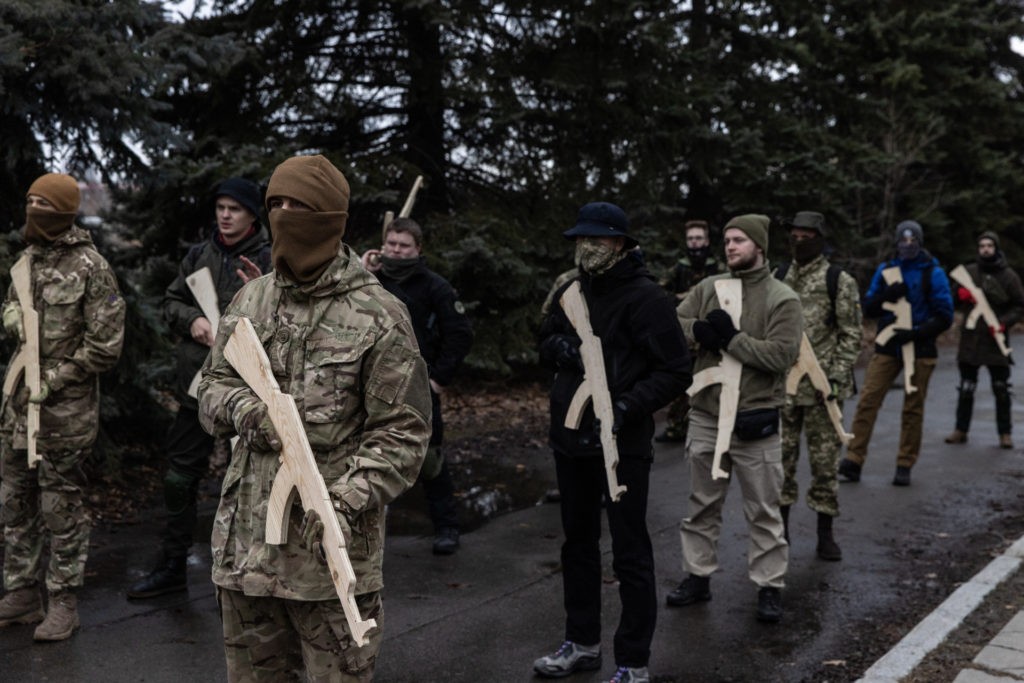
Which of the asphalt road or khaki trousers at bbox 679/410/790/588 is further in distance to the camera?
khaki trousers at bbox 679/410/790/588

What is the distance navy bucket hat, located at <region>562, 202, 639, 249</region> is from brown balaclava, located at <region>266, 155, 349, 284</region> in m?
1.79

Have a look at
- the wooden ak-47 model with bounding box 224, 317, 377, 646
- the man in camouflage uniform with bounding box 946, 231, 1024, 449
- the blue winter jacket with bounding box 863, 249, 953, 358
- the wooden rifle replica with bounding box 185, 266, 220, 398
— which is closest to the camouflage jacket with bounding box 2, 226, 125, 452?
the wooden rifle replica with bounding box 185, 266, 220, 398

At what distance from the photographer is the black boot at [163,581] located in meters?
5.82

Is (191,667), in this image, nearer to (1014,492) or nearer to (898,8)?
(1014,492)

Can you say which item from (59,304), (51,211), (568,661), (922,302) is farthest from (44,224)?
(922,302)

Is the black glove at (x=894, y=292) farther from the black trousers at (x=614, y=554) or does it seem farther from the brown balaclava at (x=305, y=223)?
the brown balaclava at (x=305, y=223)

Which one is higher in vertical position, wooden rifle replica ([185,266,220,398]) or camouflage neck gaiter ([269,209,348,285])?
camouflage neck gaiter ([269,209,348,285])

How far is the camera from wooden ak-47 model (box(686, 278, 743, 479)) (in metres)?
5.77

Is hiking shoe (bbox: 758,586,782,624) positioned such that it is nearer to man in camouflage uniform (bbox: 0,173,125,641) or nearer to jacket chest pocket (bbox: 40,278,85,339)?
man in camouflage uniform (bbox: 0,173,125,641)

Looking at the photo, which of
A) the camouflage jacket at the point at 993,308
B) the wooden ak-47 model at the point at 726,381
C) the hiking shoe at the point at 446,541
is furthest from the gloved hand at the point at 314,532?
the camouflage jacket at the point at 993,308

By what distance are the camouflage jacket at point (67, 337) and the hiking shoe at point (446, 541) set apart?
246cm

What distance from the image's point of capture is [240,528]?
10.0 ft

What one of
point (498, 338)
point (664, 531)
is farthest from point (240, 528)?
point (498, 338)

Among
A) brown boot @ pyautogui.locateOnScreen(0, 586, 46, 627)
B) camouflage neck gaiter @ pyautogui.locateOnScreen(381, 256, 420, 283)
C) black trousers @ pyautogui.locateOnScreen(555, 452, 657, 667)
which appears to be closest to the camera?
black trousers @ pyautogui.locateOnScreen(555, 452, 657, 667)
